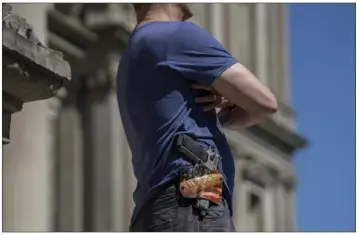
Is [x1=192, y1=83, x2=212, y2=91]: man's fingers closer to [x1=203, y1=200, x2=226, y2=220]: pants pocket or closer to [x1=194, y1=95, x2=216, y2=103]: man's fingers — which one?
[x1=194, y1=95, x2=216, y2=103]: man's fingers

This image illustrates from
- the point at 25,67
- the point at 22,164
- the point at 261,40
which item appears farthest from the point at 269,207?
the point at 25,67

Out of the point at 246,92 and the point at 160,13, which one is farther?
the point at 160,13

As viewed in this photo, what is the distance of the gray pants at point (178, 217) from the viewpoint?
15.8 feet

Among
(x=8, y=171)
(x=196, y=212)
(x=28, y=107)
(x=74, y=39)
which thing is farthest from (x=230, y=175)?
(x=74, y=39)

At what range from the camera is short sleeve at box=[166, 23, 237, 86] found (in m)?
4.91

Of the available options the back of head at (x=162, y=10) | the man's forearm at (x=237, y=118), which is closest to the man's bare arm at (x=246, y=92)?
the man's forearm at (x=237, y=118)

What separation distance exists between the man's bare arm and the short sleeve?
0.09 ft

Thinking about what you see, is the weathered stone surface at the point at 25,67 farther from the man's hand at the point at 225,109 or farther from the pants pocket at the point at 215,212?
the pants pocket at the point at 215,212

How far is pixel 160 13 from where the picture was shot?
5098 millimetres

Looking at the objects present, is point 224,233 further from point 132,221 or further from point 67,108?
point 67,108

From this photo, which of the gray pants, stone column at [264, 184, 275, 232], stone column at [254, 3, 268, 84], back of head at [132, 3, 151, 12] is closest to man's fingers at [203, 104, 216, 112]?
the gray pants

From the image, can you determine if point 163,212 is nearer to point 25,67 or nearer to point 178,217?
point 178,217

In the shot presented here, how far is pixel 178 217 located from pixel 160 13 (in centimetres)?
71

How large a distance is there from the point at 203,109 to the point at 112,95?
62.6 ft
